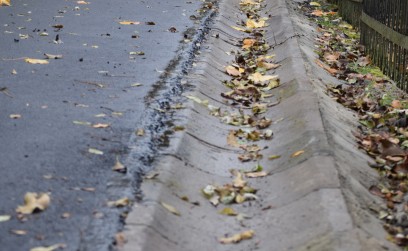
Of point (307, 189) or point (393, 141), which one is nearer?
point (307, 189)

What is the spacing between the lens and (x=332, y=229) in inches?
130

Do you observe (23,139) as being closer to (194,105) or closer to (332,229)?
(194,105)

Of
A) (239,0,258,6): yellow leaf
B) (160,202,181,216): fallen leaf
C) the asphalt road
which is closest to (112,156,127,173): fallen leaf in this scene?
the asphalt road

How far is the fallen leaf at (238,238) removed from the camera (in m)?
3.50

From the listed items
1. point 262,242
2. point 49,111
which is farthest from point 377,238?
point 49,111

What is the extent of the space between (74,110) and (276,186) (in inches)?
62.9

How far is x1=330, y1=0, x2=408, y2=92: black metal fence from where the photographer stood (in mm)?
6605

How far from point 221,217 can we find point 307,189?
0.51 metres

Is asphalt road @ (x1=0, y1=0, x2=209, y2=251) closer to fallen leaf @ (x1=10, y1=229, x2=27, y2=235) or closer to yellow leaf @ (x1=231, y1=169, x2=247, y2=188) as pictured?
fallen leaf @ (x1=10, y1=229, x2=27, y2=235)

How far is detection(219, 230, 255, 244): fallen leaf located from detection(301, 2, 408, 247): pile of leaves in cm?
70

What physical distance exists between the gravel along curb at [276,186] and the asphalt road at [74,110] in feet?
0.71

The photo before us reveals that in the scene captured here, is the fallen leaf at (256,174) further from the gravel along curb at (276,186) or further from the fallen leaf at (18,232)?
the fallen leaf at (18,232)

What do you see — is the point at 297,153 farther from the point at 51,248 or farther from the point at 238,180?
the point at 51,248

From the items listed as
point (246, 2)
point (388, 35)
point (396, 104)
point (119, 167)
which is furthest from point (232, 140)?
point (246, 2)
